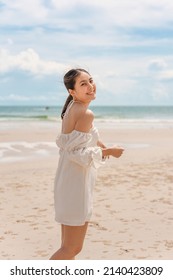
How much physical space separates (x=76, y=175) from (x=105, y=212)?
369 cm

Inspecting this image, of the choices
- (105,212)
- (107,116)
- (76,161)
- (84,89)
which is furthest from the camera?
(107,116)

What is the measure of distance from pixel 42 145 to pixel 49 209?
9.82 metres

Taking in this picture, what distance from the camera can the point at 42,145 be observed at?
17.3 m

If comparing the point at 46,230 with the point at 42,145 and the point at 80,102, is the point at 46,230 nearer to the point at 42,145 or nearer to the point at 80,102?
the point at 80,102

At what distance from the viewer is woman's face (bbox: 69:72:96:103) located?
384 cm

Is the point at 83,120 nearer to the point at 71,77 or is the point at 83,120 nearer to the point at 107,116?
the point at 71,77

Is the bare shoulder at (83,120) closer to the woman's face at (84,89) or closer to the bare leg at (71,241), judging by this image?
the woman's face at (84,89)

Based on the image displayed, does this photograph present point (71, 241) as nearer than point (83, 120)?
No

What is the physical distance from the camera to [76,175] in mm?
3752

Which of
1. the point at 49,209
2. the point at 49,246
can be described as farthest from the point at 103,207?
the point at 49,246

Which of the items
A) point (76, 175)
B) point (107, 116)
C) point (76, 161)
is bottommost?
point (107, 116)

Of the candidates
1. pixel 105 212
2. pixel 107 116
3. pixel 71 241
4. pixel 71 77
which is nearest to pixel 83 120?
pixel 71 77

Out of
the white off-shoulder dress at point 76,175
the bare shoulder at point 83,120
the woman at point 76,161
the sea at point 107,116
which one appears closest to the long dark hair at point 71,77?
the woman at point 76,161

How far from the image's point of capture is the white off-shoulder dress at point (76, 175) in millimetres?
3711
